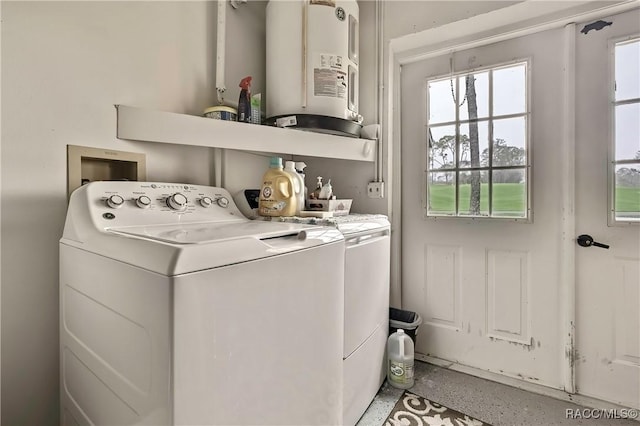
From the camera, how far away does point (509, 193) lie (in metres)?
1.68

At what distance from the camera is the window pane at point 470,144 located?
A: 175cm

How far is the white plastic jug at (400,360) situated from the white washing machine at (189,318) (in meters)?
0.58

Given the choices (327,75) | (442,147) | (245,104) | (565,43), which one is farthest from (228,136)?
(565,43)

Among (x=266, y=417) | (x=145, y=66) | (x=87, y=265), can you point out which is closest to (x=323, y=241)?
(x=266, y=417)

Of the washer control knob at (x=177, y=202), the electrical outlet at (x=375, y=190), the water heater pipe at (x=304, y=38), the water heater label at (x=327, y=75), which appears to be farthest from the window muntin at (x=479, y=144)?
the washer control knob at (x=177, y=202)

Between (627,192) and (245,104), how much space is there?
1.84 meters

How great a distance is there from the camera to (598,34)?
4.86 ft

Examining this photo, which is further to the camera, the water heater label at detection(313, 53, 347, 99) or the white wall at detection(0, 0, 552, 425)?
the water heater label at detection(313, 53, 347, 99)

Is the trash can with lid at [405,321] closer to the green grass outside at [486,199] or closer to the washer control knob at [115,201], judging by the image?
the green grass outside at [486,199]

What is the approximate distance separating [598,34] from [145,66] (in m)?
2.09

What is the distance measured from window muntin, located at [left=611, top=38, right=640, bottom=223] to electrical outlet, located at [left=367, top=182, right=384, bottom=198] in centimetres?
109

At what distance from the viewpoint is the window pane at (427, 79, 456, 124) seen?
6.07 ft

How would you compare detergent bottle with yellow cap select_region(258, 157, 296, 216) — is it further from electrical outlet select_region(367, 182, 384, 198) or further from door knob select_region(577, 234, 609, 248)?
door knob select_region(577, 234, 609, 248)

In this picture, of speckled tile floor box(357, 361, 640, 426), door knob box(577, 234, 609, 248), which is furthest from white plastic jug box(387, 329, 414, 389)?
door knob box(577, 234, 609, 248)
